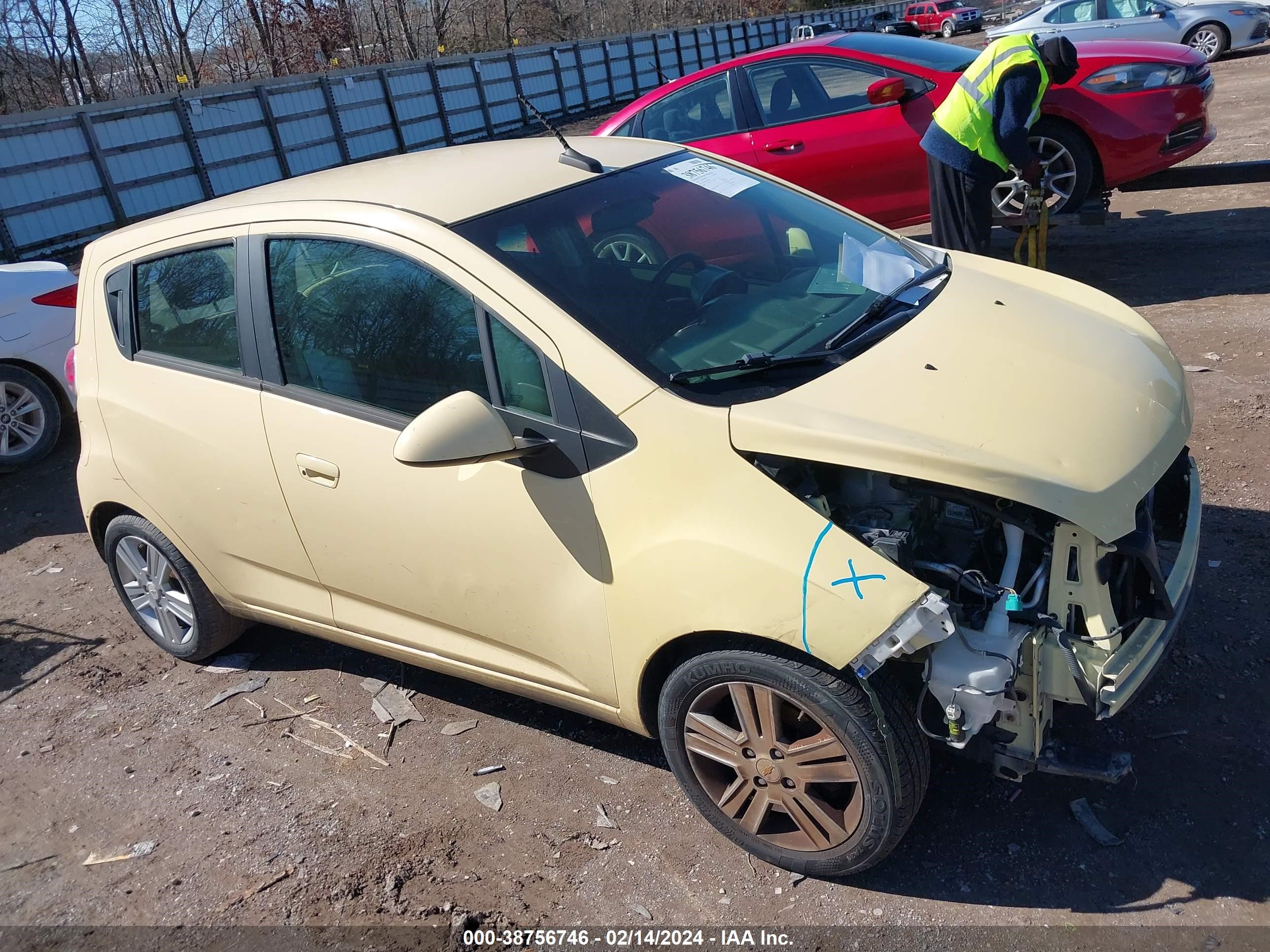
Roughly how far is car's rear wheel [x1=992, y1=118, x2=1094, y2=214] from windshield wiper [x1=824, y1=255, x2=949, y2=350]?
3.74 meters

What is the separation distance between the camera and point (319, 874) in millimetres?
Answer: 3029

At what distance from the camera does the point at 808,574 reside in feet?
7.72

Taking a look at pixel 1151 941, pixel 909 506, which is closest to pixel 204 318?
pixel 909 506

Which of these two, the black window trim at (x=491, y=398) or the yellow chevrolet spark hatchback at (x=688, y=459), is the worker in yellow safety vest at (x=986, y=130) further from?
the black window trim at (x=491, y=398)

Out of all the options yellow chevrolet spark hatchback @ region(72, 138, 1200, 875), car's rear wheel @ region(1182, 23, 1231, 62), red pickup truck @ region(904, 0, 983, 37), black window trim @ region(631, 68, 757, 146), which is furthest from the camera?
red pickup truck @ region(904, 0, 983, 37)

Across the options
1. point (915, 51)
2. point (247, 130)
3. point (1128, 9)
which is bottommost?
point (1128, 9)

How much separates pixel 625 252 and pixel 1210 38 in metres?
18.1

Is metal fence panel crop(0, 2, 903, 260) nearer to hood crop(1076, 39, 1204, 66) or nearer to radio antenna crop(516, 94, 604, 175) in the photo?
hood crop(1076, 39, 1204, 66)

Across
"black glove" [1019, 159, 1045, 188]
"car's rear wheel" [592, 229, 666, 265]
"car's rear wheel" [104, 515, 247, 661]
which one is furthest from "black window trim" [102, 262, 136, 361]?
"black glove" [1019, 159, 1045, 188]

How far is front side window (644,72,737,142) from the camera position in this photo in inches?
296

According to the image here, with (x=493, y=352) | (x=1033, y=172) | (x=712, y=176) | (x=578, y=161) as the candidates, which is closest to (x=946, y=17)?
(x=1033, y=172)

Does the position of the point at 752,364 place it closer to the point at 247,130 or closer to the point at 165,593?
the point at 165,593

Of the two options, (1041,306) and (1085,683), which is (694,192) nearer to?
(1041,306)

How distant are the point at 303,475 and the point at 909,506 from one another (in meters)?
1.87
